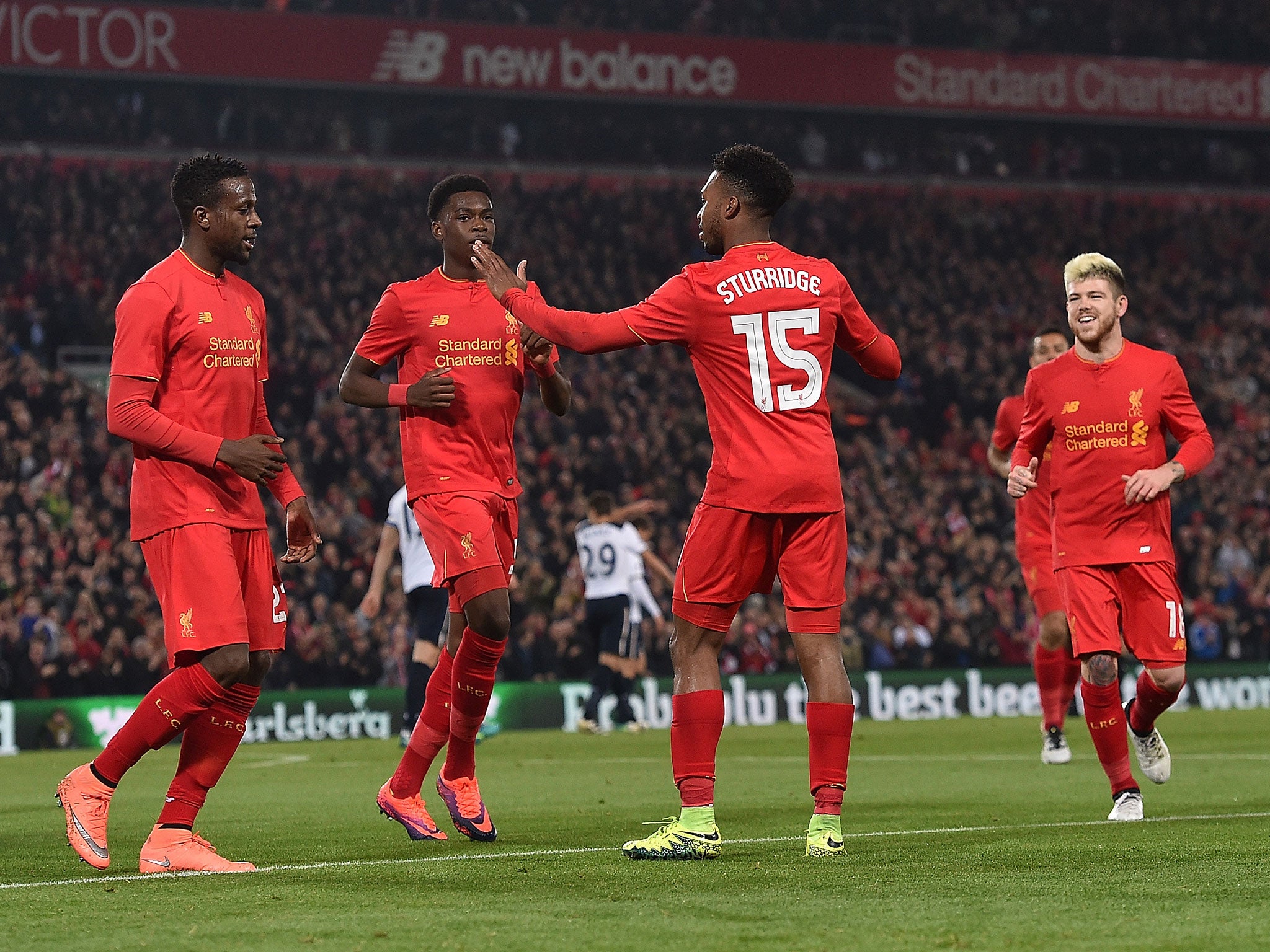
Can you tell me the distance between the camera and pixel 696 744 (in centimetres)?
638

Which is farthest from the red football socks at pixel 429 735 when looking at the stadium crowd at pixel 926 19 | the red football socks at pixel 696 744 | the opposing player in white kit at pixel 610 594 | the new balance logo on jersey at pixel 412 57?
the stadium crowd at pixel 926 19

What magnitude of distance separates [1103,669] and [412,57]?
2767 cm

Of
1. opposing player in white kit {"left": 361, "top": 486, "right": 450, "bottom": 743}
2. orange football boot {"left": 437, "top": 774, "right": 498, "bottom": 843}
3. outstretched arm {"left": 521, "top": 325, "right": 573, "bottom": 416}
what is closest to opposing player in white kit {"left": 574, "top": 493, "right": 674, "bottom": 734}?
opposing player in white kit {"left": 361, "top": 486, "right": 450, "bottom": 743}

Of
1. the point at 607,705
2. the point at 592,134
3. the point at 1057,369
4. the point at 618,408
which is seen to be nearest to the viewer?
the point at 1057,369

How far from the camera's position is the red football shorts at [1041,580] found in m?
12.2

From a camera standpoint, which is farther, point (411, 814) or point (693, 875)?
point (411, 814)

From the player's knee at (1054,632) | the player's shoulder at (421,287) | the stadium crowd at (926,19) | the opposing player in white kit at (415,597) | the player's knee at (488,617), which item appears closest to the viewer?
the player's knee at (488,617)

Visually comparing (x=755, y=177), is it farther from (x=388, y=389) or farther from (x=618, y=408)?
(x=618, y=408)

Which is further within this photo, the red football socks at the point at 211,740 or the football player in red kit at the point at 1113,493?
the football player in red kit at the point at 1113,493

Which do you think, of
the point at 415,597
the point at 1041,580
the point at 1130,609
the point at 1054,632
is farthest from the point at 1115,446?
the point at 415,597

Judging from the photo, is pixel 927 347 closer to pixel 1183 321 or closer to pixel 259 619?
pixel 1183 321

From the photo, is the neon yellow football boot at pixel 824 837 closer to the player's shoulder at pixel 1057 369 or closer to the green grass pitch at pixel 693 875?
the green grass pitch at pixel 693 875

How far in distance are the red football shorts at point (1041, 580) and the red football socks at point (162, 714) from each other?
7.26 metres

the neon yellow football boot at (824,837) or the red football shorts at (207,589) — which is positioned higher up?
the red football shorts at (207,589)
